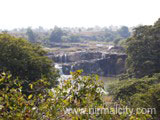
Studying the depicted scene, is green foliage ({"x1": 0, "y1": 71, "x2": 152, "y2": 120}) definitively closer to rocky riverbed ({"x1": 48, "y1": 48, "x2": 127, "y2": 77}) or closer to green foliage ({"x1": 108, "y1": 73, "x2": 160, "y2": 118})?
green foliage ({"x1": 108, "y1": 73, "x2": 160, "y2": 118})

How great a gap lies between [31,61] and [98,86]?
36.7 feet

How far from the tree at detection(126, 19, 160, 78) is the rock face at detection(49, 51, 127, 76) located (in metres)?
11.0

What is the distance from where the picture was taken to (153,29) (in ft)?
67.2

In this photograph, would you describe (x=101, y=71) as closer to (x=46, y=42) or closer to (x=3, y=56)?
(x=3, y=56)

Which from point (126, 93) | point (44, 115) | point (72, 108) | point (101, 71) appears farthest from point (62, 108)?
point (101, 71)

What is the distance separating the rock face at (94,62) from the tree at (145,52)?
11.0 m

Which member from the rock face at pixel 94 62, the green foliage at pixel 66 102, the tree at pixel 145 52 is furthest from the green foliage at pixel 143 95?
the rock face at pixel 94 62

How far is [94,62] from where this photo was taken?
3372 cm

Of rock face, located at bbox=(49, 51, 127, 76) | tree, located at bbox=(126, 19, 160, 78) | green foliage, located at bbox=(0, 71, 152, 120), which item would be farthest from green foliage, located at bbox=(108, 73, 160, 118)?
rock face, located at bbox=(49, 51, 127, 76)

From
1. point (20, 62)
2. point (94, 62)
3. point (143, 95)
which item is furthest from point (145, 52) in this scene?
point (94, 62)

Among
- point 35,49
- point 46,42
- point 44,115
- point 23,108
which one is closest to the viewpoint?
point 23,108

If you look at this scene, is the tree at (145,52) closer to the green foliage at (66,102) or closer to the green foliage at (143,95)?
the green foliage at (143,95)

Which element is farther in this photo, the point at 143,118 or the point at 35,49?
the point at 35,49

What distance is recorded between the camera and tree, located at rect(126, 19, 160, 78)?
62.1ft
